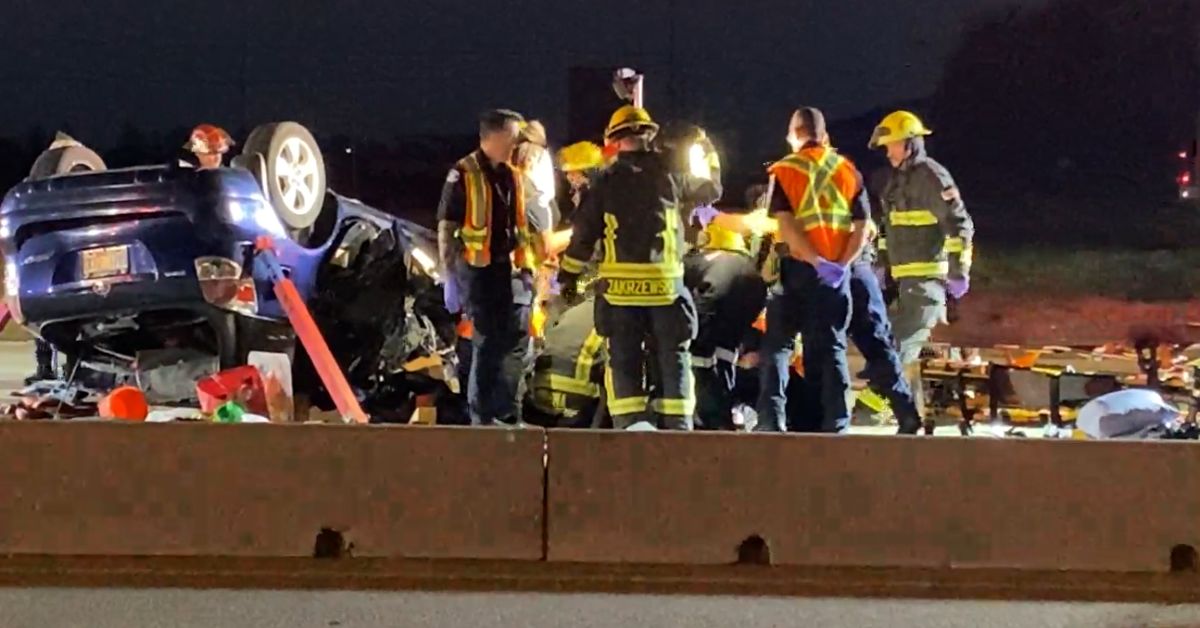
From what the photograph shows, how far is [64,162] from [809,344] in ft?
16.8

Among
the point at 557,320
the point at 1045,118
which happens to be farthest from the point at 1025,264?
the point at 557,320

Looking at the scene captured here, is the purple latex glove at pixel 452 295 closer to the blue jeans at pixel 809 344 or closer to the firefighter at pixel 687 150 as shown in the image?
the firefighter at pixel 687 150

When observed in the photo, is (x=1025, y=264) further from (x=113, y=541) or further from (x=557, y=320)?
(x=113, y=541)

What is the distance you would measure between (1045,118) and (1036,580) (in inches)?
212

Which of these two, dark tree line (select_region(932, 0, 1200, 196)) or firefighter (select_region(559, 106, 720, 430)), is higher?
dark tree line (select_region(932, 0, 1200, 196))

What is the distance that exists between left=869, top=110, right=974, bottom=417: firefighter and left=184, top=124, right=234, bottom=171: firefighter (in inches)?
173

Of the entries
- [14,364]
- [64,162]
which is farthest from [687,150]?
[14,364]

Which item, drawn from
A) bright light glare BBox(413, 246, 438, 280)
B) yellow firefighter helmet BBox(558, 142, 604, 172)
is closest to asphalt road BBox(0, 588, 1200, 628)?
yellow firefighter helmet BBox(558, 142, 604, 172)

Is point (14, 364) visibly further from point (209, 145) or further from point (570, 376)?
point (570, 376)

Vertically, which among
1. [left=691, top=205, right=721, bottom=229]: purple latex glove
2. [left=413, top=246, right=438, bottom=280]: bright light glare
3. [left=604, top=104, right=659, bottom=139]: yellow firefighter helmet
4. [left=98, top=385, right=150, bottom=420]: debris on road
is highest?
[left=604, top=104, right=659, bottom=139]: yellow firefighter helmet

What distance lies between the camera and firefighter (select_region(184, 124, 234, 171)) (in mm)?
9609

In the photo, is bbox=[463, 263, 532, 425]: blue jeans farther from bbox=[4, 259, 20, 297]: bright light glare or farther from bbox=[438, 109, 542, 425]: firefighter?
bbox=[4, 259, 20, 297]: bright light glare

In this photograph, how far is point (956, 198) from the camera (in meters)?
8.91

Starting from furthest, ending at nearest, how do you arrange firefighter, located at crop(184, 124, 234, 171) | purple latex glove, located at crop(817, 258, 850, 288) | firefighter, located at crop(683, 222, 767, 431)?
1. firefighter, located at crop(184, 124, 234, 171)
2. firefighter, located at crop(683, 222, 767, 431)
3. purple latex glove, located at crop(817, 258, 850, 288)
